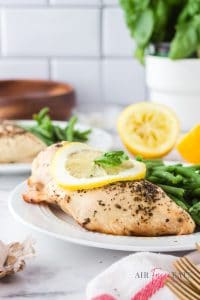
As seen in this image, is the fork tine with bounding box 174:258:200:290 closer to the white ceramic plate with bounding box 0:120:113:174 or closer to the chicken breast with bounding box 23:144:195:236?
the chicken breast with bounding box 23:144:195:236

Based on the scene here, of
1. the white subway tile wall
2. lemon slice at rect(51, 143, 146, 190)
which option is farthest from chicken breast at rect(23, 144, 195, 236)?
the white subway tile wall

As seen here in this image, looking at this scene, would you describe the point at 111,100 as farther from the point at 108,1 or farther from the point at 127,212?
the point at 127,212

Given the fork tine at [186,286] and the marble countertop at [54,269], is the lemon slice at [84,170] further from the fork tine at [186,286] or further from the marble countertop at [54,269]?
the fork tine at [186,286]

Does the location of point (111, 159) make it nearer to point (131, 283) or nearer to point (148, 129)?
point (131, 283)

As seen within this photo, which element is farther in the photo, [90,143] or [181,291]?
[90,143]

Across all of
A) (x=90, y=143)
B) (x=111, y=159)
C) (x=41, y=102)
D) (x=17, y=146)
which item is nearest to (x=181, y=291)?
(x=111, y=159)
